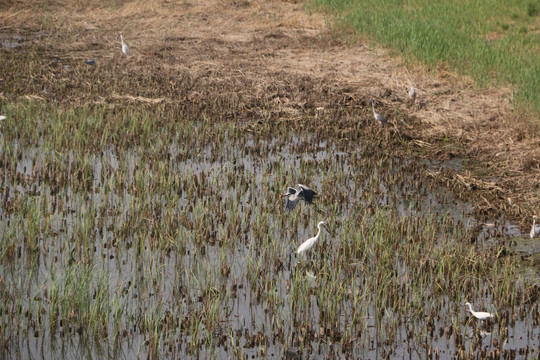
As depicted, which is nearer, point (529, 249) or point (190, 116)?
point (529, 249)

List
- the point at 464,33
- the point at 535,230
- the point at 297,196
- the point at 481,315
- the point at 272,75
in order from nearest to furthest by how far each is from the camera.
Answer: the point at 481,315, the point at 535,230, the point at 297,196, the point at 272,75, the point at 464,33

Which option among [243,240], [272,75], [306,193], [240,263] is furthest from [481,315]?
[272,75]

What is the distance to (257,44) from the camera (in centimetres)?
1761

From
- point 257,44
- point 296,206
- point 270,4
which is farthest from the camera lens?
point 270,4

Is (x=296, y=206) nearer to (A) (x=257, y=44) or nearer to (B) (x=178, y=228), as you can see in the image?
(B) (x=178, y=228)

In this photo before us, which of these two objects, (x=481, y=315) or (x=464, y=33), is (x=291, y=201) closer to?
(x=481, y=315)

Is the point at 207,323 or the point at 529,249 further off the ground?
the point at 207,323

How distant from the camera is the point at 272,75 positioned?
1437 cm

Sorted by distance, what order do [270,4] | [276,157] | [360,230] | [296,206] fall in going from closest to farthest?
[360,230] → [296,206] → [276,157] → [270,4]

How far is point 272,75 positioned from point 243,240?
26.1ft

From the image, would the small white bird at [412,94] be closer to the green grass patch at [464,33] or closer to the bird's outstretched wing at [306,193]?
the green grass patch at [464,33]

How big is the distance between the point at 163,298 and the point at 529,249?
362 centimetres

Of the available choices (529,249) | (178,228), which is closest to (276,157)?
(178,228)

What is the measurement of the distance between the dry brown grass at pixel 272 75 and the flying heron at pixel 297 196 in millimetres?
2189
